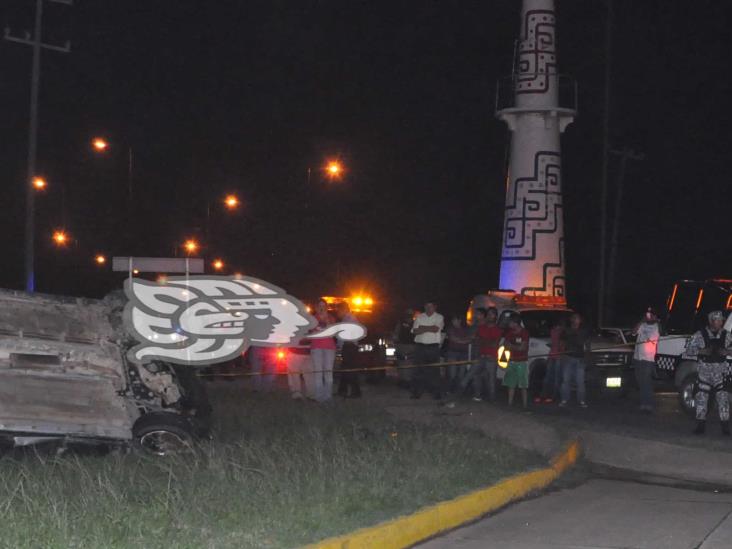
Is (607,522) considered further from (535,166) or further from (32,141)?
(535,166)

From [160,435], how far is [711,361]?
7651mm

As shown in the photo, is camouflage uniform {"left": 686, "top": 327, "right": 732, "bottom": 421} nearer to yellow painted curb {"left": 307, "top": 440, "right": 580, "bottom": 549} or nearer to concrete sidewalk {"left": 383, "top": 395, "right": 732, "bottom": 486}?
concrete sidewalk {"left": 383, "top": 395, "right": 732, "bottom": 486}

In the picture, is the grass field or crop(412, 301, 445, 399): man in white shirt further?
crop(412, 301, 445, 399): man in white shirt

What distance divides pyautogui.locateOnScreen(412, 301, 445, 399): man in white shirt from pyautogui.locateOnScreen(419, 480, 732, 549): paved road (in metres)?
7.50

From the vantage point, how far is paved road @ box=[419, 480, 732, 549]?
8.92m

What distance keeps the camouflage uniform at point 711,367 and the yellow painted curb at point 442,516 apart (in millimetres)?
3592

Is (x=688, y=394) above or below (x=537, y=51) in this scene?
below

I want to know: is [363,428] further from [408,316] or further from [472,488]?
[408,316]

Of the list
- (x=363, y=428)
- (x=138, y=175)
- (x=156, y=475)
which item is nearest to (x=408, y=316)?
(x=363, y=428)

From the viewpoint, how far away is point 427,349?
19.2 metres

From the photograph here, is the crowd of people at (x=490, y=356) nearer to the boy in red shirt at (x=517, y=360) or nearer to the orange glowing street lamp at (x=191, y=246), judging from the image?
the boy in red shirt at (x=517, y=360)

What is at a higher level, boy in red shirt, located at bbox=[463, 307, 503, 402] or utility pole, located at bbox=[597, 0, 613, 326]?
utility pole, located at bbox=[597, 0, 613, 326]

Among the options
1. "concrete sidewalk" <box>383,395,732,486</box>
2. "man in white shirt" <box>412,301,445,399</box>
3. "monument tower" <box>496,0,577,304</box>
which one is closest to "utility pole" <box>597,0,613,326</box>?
"monument tower" <box>496,0,577,304</box>

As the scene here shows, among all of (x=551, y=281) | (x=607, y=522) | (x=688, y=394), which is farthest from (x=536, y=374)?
(x=551, y=281)
